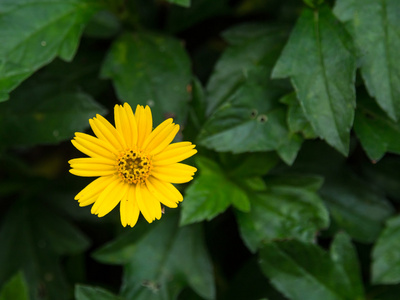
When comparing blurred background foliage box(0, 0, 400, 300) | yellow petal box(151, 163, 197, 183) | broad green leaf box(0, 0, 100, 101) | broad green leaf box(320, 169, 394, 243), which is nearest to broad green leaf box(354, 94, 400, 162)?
blurred background foliage box(0, 0, 400, 300)

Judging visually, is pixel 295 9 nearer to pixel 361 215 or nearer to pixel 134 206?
pixel 361 215

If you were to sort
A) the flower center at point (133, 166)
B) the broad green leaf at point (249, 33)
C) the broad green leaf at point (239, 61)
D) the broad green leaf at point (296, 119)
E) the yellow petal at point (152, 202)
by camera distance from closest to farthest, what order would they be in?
the yellow petal at point (152, 202), the flower center at point (133, 166), the broad green leaf at point (296, 119), the broad green leaf at point (239, 61), the broad green leaf at point (249, 33)

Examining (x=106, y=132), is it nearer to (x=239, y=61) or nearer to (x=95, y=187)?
(x=95, y=187)

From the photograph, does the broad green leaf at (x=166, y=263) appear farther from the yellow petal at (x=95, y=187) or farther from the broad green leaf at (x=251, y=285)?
the yellow petal at (x=95, y=187)

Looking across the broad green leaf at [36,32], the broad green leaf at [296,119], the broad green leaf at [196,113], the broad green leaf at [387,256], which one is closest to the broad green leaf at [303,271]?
the broad green leaf at [387,256]

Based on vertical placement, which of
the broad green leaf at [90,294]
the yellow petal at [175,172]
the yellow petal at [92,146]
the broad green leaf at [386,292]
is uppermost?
the yellow petal at [92,146]

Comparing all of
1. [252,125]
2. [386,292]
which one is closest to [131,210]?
[252,125]
